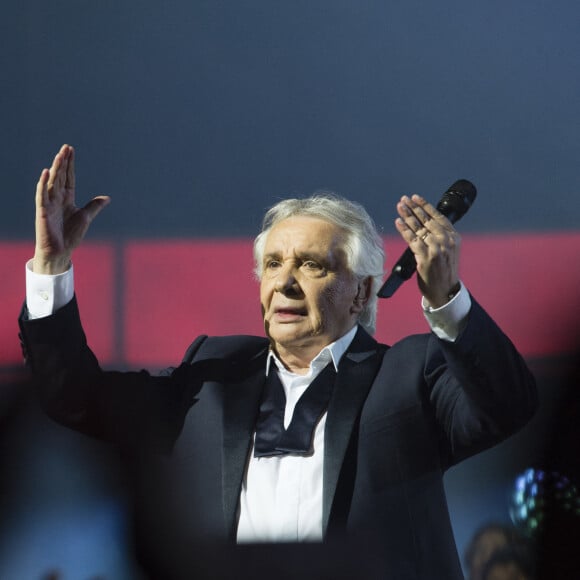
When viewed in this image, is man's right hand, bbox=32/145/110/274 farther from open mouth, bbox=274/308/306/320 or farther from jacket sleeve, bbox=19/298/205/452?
open mouth, bbox=274/308/306/320

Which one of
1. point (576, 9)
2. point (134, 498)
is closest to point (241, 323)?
point (134, 498)

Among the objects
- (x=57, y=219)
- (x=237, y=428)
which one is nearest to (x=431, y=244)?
(x=237, y=428)

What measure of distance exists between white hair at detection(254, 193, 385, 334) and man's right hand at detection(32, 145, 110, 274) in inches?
17.5

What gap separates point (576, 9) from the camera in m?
2.69

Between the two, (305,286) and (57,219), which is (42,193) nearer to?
(57,219)

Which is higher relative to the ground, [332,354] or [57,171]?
[57,171]

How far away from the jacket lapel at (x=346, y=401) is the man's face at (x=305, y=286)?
0.21 ft

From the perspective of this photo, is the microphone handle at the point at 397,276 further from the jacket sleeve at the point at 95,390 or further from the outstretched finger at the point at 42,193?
the outstretched finger at the point at 42,193

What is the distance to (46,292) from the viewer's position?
203 centimetres

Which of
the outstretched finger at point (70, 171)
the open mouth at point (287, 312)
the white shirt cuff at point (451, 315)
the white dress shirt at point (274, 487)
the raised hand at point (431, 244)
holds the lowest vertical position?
the white dress shirt at point (274, 487)

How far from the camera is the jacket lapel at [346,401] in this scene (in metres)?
1.95

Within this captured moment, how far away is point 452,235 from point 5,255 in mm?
1407

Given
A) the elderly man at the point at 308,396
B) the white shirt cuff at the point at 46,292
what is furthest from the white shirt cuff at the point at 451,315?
the white shirt cuff at the point at 46,292

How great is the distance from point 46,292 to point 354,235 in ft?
2.24
